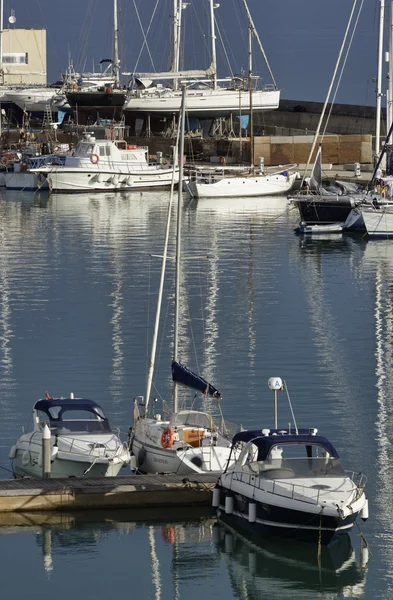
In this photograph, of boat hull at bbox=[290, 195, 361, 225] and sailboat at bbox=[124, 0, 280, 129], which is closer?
boat hull at bbox=[290, 195, 361, 225]

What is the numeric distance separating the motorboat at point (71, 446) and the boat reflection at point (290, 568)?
278 centimetres

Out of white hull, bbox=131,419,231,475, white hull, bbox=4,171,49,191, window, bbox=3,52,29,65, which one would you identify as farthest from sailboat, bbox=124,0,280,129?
white hull, bbox=131,419,231,475

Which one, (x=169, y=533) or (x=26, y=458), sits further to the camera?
(x=26, y=458)

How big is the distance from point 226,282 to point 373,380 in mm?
16110

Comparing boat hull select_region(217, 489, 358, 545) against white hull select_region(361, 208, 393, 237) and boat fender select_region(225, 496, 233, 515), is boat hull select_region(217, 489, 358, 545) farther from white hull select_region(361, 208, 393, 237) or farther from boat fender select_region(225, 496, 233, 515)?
white hull select_region(361, 208, 393, 237)

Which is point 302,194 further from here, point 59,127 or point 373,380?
point 59,127

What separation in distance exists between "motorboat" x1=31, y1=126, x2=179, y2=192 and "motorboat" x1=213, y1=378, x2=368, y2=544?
58920 millimetres

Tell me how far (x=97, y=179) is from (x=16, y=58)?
54.2 m

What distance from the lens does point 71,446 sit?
2394 cm

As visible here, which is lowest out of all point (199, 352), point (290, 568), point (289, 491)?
point (290, 568)

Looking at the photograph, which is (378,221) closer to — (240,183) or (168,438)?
(240,183)

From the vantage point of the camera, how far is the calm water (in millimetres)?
21422

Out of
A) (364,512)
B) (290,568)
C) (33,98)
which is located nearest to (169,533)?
(290,568)

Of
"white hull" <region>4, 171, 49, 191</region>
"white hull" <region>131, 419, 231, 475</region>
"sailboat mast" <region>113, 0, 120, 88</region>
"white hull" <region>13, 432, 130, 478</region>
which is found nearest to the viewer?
"white hull" <region>131, 419, 231, 475</region>
